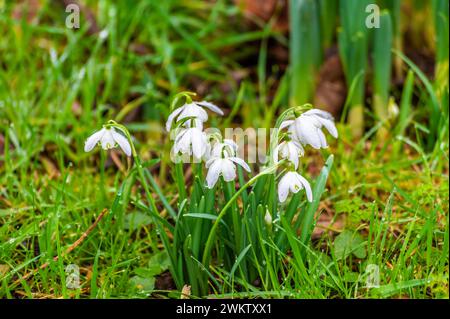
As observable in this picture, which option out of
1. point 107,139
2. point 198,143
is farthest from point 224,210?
point 107,139

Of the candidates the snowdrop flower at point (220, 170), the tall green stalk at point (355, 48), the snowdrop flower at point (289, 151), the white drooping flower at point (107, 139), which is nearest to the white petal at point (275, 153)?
the snowdrop flower at point (289, 151)

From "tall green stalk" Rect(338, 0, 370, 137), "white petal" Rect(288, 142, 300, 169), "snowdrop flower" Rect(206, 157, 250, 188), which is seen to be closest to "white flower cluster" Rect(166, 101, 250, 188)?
"snowdrop flower" Rect(206, 157, 250, 188)

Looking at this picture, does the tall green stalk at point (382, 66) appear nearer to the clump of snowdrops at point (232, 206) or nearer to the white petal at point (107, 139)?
the clump of snowdrops at point (232, 206)

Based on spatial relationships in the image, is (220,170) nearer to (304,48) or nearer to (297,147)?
(297,147)

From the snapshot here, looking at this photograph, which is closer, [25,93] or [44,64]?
[25,93]
